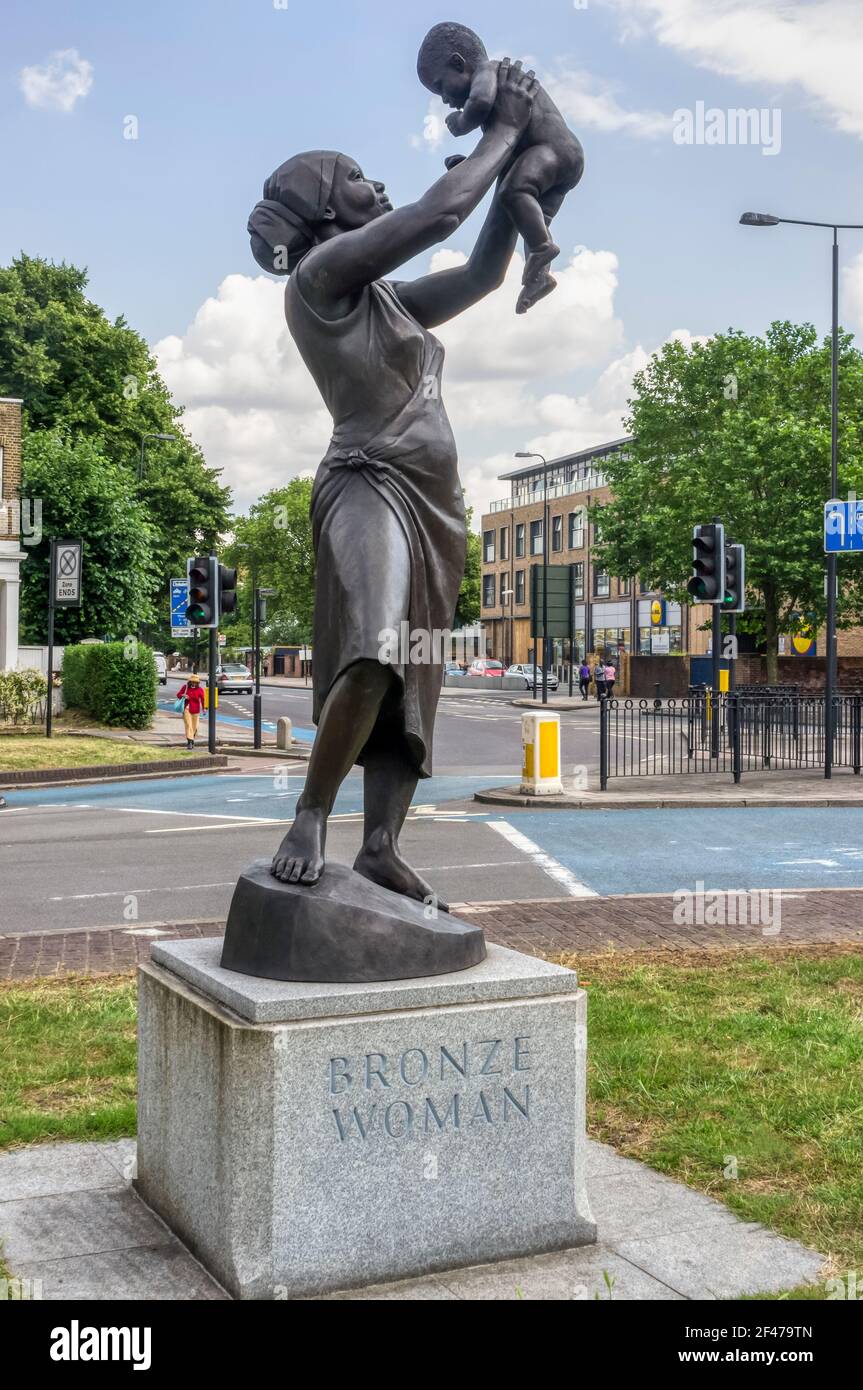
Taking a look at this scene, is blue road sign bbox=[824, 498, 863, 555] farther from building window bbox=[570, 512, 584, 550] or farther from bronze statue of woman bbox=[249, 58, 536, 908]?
building window bbox=[570, 512, 584, 550]

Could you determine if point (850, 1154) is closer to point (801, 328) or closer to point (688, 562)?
point (688, 562)

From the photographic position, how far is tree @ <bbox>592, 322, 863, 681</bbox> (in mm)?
42281

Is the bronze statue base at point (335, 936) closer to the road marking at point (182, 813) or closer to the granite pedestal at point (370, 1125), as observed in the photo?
the granite pedestal at point (370, 1125)

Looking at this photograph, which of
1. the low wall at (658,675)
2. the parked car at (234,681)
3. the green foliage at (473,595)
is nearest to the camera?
the low wall at (658,675)

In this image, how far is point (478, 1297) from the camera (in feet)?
11.6

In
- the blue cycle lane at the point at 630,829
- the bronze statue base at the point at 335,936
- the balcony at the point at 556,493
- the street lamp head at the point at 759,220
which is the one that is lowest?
the blue cycle lane at the point at 630,829

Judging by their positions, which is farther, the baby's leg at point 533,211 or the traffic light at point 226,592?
the traffic light at point 226,592

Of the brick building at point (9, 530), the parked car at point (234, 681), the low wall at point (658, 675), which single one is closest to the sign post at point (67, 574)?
the brick building at point (9, 530)

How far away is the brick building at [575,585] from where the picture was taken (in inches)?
2795

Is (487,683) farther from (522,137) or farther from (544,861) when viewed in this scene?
(522,137)

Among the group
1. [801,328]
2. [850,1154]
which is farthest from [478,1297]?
[801,328]

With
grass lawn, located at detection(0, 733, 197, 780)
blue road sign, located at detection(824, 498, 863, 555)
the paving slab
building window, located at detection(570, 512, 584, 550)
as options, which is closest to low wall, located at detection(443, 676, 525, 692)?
building window, located at detection(570, 512, 584, 550)

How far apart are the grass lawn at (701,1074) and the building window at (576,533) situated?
253ft

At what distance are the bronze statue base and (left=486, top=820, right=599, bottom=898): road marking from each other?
6012mm
